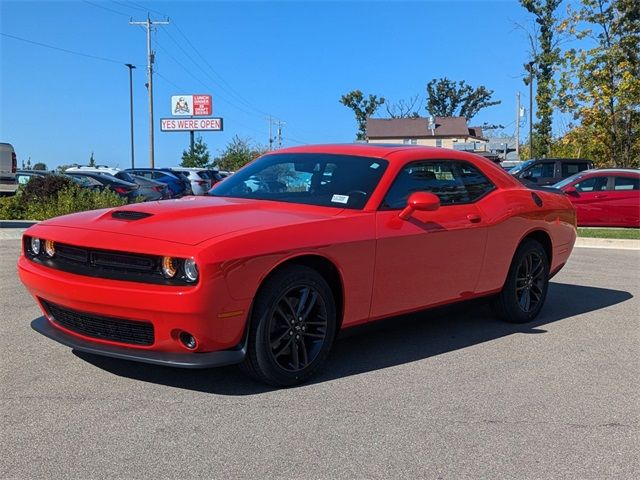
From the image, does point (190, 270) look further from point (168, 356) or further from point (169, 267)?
point (168, 356)

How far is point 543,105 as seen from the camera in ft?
96.8

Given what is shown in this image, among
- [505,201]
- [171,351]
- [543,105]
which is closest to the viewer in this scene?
[171,351]

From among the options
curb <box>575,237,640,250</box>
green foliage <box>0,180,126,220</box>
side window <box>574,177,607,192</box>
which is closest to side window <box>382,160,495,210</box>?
curb <box>575,237,640,250</box>

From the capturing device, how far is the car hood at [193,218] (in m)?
3.88

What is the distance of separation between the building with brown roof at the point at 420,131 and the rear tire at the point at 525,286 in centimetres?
7471

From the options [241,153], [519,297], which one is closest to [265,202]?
[519,297]

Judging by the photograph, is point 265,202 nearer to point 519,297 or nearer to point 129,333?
point 129,333

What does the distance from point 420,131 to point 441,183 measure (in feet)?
257

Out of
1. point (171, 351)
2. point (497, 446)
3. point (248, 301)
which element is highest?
point (248, 301)

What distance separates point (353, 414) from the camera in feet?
12.4

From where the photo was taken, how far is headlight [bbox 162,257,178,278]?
12.1 ft

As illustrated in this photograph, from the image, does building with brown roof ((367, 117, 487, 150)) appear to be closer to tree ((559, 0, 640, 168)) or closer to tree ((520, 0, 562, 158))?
tree ((520, 0, 562, 158))

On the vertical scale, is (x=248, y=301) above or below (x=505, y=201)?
below

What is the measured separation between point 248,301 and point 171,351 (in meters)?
0.54
